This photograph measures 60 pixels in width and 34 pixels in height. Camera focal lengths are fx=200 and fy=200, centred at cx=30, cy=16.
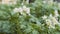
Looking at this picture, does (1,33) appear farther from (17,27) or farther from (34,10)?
(34,10)

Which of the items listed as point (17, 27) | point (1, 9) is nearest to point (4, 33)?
Answer: point (17, 27)

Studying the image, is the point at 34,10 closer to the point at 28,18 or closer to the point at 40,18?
the point at 40,18

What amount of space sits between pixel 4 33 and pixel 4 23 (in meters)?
0.14

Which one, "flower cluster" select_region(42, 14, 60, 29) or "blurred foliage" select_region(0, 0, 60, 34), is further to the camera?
"flower cluster" select_region(42, 14, 60, 29)

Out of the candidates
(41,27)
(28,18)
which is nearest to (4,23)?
(28,18)

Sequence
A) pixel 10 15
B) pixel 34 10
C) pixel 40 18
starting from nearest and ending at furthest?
pixel 10 15, pixel 40 18, pixel 34 10

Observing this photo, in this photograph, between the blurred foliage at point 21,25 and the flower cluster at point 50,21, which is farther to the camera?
the flower cluster at point 50,21

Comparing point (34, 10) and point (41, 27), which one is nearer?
point (41, 27)

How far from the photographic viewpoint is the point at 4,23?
2545mm

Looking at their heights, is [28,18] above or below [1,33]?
above

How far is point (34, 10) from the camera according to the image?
3074 mm

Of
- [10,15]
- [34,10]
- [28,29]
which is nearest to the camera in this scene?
[28,29]

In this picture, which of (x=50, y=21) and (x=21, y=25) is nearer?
(x=21, y=25)

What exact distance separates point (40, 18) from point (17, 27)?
476 millimetres
